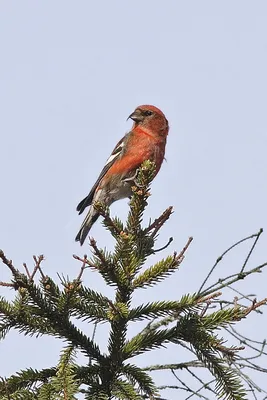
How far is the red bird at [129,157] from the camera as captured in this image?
5543 millimetres

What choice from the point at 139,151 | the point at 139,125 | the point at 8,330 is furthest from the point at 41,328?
the point at 139,125

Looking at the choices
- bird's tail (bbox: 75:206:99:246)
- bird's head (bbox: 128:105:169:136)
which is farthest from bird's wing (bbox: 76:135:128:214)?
bird's head (bbox: 128:105:169:136)

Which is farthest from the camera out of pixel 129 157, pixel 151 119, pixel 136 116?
pixel 136 116

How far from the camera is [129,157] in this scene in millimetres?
5602

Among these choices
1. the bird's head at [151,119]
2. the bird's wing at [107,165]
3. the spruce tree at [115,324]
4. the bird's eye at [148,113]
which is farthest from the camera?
the bird's eye at [148,113]

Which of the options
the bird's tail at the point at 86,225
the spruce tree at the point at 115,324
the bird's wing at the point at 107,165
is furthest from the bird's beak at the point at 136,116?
the spruce tree at the point at 115,324

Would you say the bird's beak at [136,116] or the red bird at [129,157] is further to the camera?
the bird's beak at [136,116]

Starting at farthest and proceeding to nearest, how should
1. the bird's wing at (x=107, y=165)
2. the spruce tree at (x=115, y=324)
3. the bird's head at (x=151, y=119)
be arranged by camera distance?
1. the bird's head at (x=151, y=119)
2. the bird's wing at (x=107, y=165)
3. the spruce tree at (x=115, y=324)

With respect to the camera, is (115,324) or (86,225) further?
(86,225)

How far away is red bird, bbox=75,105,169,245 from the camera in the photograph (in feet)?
18.2

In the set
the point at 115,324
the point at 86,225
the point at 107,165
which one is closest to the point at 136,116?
the point at 107,165

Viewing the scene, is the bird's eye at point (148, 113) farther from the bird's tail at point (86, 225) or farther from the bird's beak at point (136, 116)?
the bird's tail at point (86, 225)

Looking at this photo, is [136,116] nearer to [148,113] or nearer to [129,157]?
[148,113]

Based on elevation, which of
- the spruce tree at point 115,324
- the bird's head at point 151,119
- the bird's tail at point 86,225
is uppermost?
the bird's head at point 151,119
